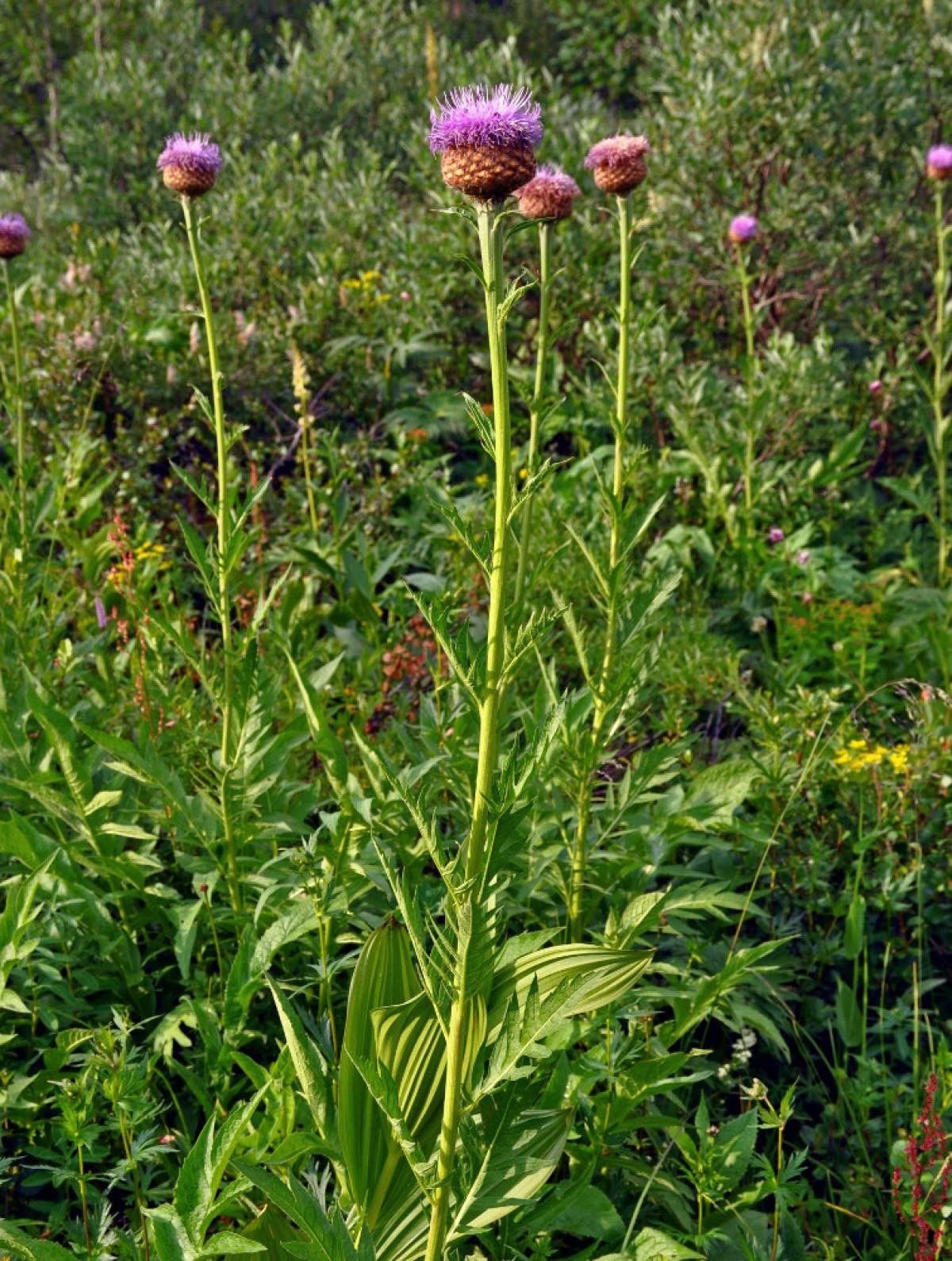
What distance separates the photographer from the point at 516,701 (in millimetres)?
2568

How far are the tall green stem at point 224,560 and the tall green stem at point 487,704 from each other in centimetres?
78

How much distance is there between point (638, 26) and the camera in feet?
29.0

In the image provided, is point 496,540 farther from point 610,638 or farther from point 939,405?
point 939,405

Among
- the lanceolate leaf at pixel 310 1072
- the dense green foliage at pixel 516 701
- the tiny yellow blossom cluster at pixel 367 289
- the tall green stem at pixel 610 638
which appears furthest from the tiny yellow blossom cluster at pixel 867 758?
the tiny yellow blossom cluster at pixel 367 289

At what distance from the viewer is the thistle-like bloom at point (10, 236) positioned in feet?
9.22

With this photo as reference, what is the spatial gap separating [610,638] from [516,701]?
0.50 metres

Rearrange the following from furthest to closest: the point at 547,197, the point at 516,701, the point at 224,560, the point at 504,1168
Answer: the point at 516,701, the point at 547,197, the point at 224,560, the point at 504,1168

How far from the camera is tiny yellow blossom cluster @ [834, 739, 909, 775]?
2697 mm

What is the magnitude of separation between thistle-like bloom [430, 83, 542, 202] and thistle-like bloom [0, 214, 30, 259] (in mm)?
1699

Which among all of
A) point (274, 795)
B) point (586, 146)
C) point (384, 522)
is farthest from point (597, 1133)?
point (586, 146)

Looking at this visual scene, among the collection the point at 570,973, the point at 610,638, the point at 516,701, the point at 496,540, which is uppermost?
the point at 496,540

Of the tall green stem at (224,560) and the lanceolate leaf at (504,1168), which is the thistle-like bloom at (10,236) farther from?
the lanceolate leaf at (504,1168)

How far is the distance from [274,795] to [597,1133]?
34.9 inches

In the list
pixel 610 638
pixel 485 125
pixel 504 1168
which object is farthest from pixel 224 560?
pixel 504 1168
